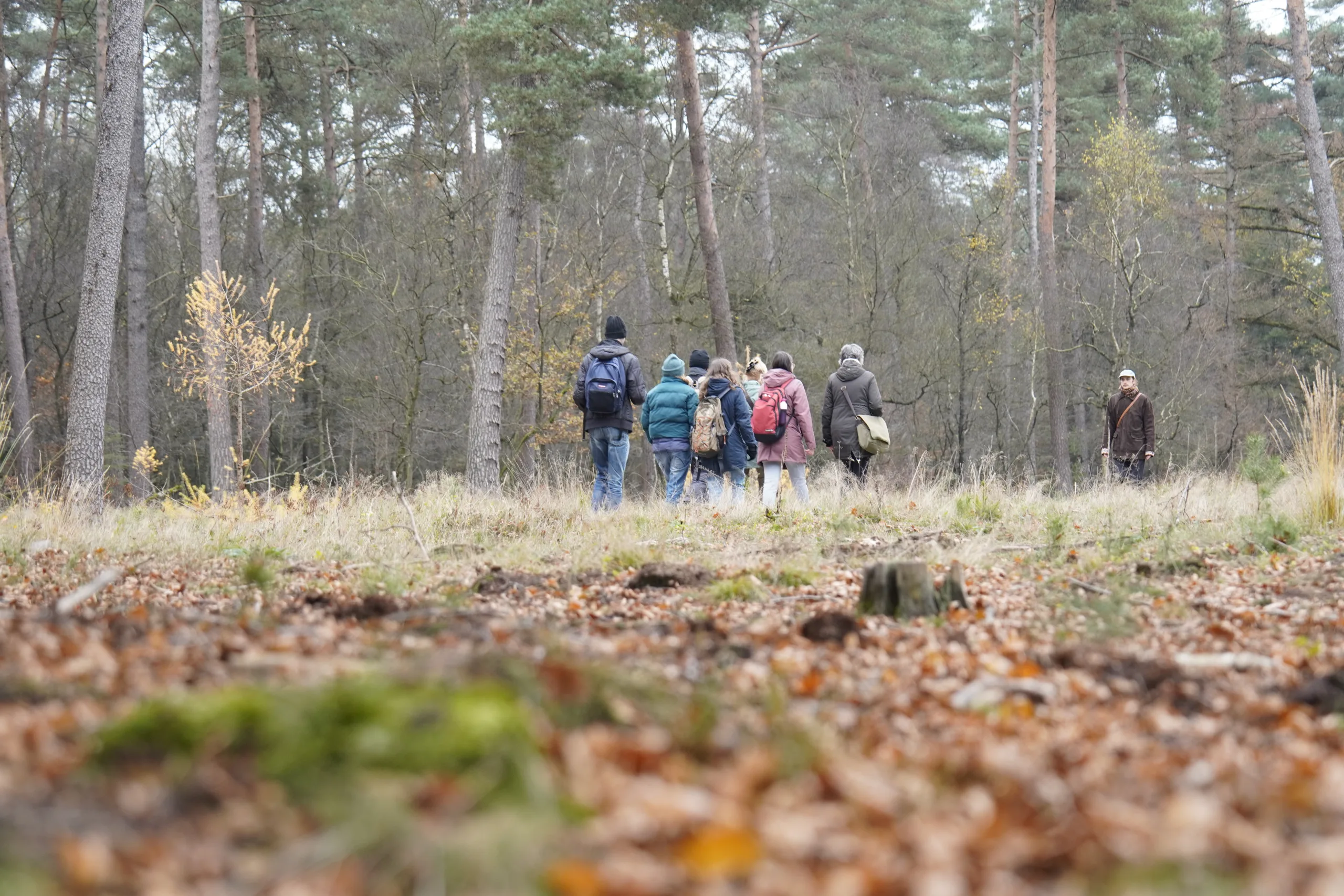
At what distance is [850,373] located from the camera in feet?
40.2

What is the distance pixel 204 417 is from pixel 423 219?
901 cm

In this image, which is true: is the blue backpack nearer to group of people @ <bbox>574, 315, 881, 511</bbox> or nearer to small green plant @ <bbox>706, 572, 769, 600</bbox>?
group of people @ <bbox>574, 315, 881, 511</bbox>

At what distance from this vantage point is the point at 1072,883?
206 centimetres

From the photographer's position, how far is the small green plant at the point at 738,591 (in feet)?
20.2

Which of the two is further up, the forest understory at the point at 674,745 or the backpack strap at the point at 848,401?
the backpack strap at the point at 848,401

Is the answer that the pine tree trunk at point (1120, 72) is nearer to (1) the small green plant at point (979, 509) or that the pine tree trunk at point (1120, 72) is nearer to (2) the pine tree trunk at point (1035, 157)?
(2) the pine tree trunk at point (1035, 157)

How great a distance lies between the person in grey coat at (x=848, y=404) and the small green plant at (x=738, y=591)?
6.00m

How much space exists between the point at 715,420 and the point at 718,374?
0.50m

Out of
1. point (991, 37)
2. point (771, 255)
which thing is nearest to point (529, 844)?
point (771, 255)

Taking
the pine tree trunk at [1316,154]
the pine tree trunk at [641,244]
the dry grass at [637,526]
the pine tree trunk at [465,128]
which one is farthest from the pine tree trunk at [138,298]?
the pine tree trunk at [1316,154]

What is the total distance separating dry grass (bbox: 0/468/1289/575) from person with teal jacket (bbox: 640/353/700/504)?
2.28ft

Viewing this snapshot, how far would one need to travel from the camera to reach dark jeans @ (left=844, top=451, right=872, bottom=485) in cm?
1243

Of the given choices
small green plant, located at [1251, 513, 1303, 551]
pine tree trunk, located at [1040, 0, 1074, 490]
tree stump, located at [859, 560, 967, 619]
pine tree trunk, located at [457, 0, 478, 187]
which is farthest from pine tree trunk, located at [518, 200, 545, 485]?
tree stump, located at [859, 560, 967, 619]

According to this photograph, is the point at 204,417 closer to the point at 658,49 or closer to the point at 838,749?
the point at 658,49
